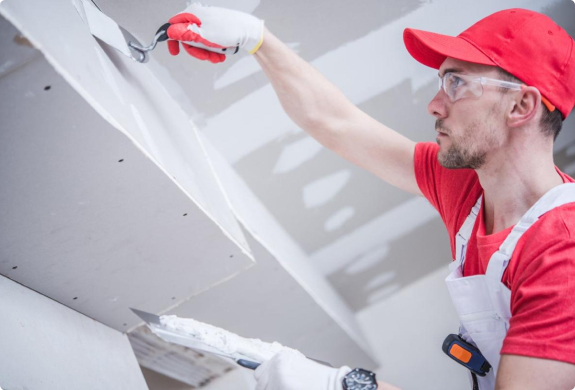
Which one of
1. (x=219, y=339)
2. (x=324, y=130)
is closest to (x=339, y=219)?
(x=324, y=130)

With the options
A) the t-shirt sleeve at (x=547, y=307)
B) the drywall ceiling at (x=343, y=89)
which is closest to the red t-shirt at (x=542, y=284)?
the t-shirt sleeve at (x=547, y=307)

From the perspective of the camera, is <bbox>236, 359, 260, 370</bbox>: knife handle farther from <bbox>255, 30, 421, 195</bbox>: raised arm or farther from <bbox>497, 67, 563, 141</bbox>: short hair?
<bbox>497, 67, 563, 141</bbox>: short hair

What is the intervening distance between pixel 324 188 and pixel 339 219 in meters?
0.26

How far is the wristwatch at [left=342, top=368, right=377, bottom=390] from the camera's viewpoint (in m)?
1.20

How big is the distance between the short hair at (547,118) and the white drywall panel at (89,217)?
80cm

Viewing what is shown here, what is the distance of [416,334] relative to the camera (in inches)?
127

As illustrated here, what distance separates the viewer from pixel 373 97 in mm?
2199

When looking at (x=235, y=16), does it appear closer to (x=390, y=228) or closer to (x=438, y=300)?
(x=390, y=228)

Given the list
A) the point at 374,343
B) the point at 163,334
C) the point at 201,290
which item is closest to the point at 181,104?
the point at 201,290

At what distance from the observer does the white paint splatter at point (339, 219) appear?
261cm

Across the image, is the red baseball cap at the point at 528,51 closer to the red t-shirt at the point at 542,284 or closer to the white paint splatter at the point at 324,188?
the red t-shirt at the point at 542,284

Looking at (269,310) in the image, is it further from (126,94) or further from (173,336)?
(126,94)

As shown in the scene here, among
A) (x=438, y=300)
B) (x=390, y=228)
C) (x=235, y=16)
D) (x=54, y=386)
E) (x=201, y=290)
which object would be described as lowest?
(x=438, y=300)

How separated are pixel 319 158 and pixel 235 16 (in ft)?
3.18
